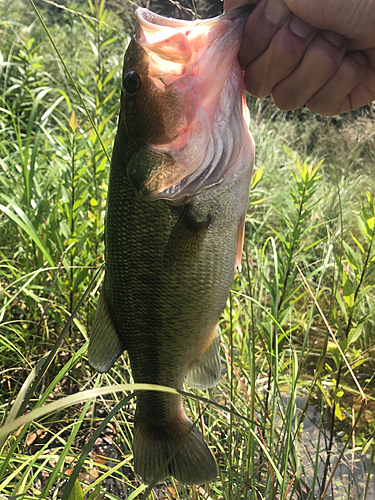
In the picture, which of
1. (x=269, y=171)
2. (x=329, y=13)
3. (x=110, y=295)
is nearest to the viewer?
(x=329, y=13)

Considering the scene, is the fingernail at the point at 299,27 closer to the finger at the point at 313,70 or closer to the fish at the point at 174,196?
the finger at the point at 313,70

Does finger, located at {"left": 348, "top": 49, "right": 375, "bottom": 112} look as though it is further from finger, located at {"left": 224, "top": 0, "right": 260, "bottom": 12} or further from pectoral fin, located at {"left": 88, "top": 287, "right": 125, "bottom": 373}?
pectoral fin, located at {"left": 88, "top": 287, "right": 125, "bottom": 373}

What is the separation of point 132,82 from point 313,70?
52cm

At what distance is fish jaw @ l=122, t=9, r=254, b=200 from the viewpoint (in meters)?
1.17

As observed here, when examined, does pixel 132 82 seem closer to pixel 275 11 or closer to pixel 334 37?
pixel 275 11

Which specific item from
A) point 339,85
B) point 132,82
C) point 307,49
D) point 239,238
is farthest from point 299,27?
point 239,238

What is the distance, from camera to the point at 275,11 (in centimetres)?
123

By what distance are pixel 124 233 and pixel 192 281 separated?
0.23m

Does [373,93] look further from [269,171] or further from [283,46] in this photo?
[269,171]

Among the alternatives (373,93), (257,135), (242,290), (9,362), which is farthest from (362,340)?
(257,135)

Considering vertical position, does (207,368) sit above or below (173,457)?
above

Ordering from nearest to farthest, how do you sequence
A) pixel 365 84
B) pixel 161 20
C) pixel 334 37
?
pixel 161 20 < pixel 334 37 < pixel 365 84

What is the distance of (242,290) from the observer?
2.97m

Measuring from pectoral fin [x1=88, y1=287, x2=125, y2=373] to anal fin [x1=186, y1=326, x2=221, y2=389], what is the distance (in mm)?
262
